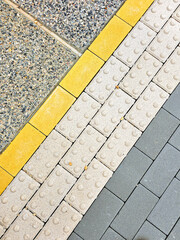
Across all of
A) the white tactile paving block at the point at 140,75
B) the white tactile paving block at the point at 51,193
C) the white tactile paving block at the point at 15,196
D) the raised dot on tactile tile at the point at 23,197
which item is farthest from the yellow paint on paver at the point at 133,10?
the raised dot on tactile tile at the point at 23,197

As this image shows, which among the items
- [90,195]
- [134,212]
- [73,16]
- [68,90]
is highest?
[73,16]

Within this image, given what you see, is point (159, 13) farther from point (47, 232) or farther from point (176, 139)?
point (47, 232)

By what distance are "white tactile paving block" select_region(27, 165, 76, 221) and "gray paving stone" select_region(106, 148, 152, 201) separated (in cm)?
41

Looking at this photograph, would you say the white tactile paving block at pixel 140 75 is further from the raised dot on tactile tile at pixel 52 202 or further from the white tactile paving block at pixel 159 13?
the raised dot on tactile tile at pixel 52 202

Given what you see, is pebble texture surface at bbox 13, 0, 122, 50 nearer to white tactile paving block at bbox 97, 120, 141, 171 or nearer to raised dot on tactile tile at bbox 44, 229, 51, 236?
white tactile paving block at bbox 97, 120, 141, 171

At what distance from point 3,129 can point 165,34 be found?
77.1 inches

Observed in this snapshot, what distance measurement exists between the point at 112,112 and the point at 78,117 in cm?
35

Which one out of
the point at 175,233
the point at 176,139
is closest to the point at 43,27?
the point at 176,139

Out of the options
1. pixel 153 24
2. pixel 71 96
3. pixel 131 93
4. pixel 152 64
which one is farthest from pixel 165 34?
pixel 71 96

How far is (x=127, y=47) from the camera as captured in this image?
10.5ft

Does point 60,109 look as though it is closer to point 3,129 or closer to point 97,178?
point 3,129

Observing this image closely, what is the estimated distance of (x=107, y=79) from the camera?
3.15 m

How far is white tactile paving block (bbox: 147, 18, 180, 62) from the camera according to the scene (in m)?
3.22

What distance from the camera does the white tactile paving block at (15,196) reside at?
287cm
